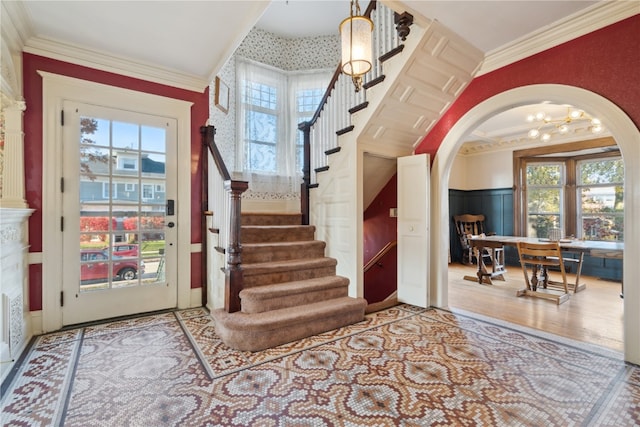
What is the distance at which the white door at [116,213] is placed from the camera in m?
2.93

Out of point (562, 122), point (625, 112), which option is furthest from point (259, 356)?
point (562, 122)

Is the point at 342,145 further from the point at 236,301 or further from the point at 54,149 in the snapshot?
the point at 54,149

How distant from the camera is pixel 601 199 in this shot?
6094 millimetres

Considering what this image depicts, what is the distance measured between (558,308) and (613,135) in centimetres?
228

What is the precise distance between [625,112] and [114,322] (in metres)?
4.91

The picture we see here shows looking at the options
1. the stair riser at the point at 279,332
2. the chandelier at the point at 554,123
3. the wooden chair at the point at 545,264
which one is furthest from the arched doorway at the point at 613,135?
the chandelier at the point at 554,123

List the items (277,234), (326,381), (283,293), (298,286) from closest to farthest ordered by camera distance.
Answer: (326,381), (283,293), (298,286), (277,234)

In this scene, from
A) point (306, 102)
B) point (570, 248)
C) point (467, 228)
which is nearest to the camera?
point (570, 248)

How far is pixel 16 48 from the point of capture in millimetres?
2568

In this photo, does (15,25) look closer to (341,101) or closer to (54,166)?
(54,166)

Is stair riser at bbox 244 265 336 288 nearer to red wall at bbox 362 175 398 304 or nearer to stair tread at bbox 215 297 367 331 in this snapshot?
stair tread at bbox 215 297 367 331

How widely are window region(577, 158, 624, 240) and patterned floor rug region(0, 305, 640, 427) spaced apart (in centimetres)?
493

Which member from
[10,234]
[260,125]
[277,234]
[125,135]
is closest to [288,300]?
[277,234]

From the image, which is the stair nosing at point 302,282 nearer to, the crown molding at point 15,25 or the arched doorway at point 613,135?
the arched doorway at point 613,135
